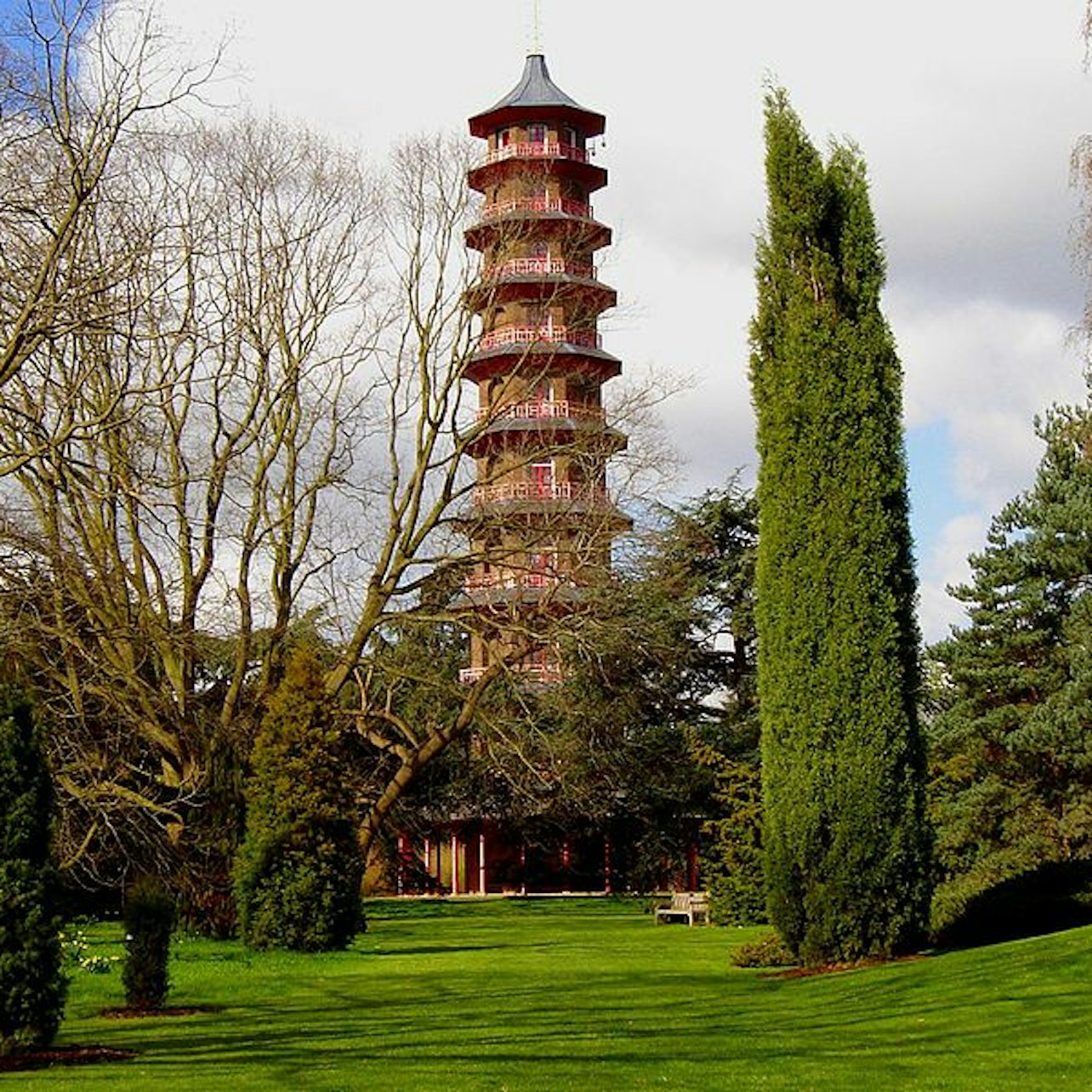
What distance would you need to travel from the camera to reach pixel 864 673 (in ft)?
59.1

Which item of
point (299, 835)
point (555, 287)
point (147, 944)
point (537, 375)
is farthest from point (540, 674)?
point (147, 944)

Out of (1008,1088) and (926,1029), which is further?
(926,1029)

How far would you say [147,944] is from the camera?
49.5 ft

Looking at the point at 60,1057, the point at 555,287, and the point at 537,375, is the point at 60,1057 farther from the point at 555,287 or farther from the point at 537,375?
the point at 555,287

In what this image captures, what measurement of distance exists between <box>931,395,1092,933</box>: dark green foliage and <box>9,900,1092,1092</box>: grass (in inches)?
366

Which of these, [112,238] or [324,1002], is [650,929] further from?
[112,238]

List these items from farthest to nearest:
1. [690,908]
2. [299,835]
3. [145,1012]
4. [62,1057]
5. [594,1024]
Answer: [690,908], [299,835], [145,1012], [594,1024], [62,1057]

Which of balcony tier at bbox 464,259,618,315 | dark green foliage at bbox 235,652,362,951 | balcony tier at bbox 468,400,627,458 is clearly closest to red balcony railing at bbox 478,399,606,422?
balcony tier at bbox 468,400,627,458

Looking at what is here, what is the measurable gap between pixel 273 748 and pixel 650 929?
8.65 metres

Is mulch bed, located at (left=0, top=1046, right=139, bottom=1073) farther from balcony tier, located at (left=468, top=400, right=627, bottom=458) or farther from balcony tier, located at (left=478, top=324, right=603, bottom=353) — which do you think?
balcony tier, located at (left=478, top=324, right=603, bottom=353)

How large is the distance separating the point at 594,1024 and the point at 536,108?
Answer: 39.4 metres

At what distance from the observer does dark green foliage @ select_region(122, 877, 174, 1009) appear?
1500cm

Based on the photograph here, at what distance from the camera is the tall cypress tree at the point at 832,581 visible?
17750 millimetres

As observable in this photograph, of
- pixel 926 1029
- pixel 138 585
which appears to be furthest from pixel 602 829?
pixel 926 1029
